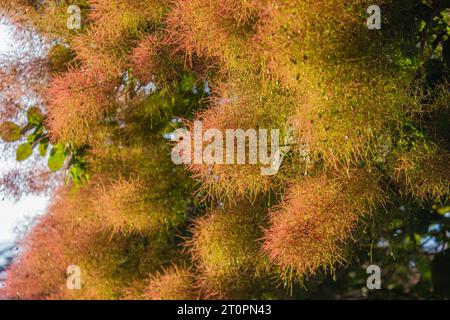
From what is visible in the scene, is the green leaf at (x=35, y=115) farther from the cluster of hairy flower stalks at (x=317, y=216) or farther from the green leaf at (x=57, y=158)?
the cluster of hairy flower stalks at (x=317, y=216)

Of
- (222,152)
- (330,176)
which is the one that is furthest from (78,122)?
(330,176)

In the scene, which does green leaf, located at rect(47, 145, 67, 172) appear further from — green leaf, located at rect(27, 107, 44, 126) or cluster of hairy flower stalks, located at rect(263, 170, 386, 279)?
cluster of hairy flower stalks, located at rect(263, 170, 386, 279)

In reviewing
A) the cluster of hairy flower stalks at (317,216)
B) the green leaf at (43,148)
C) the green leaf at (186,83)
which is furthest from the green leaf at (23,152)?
the cluster of hairy flower stalks at (317,216)

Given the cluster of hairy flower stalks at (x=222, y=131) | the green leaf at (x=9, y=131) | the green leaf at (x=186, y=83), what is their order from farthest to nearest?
the green leaf at (x=9, y=131) → the green leaf at (x=186, y=83) → the cluster of hairy flower stalks at (x=222, y=131)

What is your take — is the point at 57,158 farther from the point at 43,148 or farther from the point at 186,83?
the point at 186,83

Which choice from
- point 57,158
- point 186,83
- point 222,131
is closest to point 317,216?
point 222,131

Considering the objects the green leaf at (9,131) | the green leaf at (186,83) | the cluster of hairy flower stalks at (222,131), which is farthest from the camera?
the green leaf at (9,131)

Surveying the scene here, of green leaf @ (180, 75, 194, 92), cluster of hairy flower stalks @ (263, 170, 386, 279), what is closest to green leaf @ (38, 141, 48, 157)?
green leaf @ (180, 75, 194, 92)
